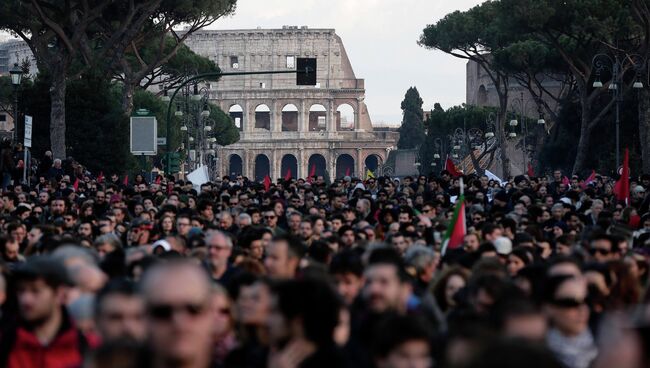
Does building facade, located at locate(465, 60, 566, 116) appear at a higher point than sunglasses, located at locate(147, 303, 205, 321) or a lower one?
higher

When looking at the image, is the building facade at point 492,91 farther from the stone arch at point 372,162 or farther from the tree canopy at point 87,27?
the tree canopy at point 87,27

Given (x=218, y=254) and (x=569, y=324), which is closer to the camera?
(x=569, y=324)

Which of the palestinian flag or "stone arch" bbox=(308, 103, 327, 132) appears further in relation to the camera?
"stone arch" bbox=(308, 103, 327, 132)

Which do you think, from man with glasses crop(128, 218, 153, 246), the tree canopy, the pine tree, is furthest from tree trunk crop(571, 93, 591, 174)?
the pine tree

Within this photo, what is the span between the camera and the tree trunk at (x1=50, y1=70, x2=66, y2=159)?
3588 centimetres

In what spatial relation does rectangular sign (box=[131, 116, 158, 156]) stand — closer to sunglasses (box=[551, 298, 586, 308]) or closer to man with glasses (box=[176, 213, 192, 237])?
man with glasses (box=[176, 213, 192, 237])

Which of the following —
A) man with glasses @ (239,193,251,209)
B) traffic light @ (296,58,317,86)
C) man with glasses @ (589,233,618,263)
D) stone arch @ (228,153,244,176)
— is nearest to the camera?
man with glasses @ (589,233,618,263)

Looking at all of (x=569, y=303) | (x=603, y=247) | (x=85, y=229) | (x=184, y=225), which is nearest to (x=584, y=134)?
(x=184, y=225)

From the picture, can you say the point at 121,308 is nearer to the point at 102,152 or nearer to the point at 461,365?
the point at 461,365

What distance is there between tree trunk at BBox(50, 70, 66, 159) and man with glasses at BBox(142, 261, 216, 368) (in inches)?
1257

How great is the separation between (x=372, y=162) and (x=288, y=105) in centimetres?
1054

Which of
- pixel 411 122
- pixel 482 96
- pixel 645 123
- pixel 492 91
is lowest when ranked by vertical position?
pixel 645 123

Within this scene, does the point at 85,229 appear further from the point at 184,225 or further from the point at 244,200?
the point at 244,200

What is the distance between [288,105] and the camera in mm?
141625
